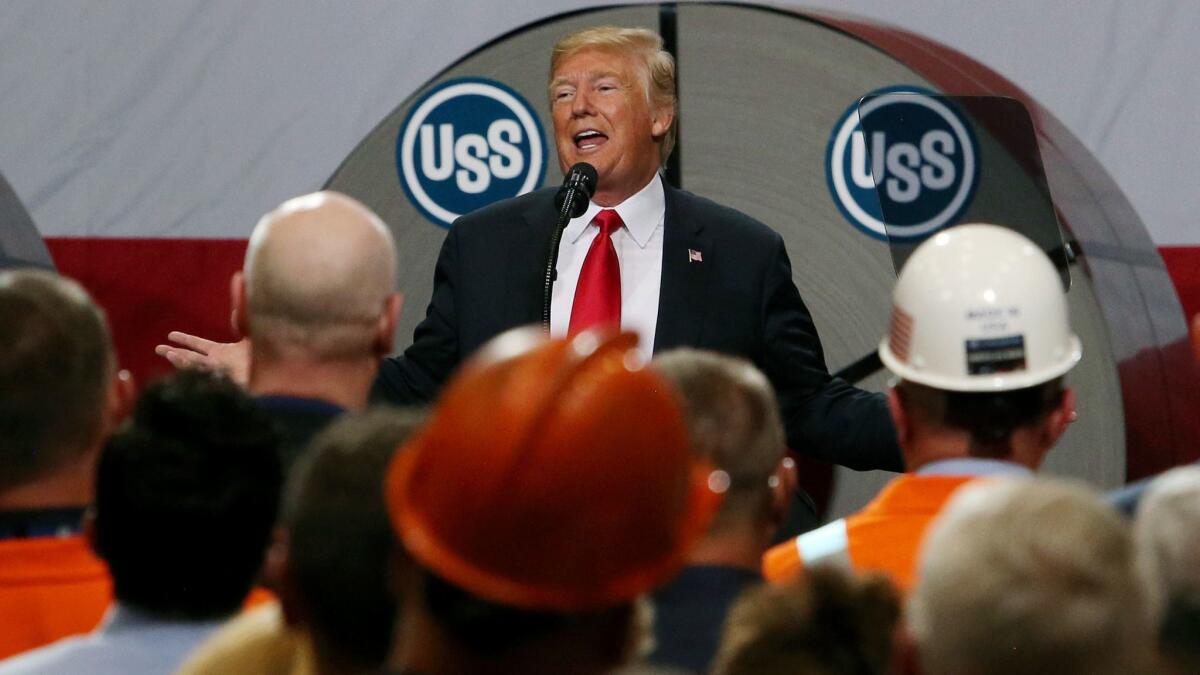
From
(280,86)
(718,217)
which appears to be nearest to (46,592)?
(718,217)

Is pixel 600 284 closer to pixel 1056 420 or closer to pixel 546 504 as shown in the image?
pixel 1056 420

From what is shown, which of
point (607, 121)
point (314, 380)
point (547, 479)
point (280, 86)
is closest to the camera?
point (547, 479)

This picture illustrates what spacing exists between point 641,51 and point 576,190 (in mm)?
342

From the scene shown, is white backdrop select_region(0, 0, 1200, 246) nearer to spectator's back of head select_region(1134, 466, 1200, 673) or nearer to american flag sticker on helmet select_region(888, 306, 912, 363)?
american flag sticker on helmet select_region(888, 306, 912, 363)

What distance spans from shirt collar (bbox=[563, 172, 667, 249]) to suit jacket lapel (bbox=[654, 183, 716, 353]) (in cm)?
2

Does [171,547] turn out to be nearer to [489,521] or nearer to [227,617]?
[227,617]

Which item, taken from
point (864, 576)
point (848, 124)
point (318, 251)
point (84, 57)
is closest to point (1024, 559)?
point (864, 576)

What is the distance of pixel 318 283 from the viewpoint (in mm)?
1865

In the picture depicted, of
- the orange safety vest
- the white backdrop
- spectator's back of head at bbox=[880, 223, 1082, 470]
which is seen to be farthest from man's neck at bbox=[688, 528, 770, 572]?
the white backdrop

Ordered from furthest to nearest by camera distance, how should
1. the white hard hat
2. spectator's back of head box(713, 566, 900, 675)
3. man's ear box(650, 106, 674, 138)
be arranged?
man's ear box(650, 106, 674, 138) → the white hard hat → spectator's back of head box(713, 566, 900, 675)

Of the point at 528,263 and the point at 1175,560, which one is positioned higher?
the point at 1175,560

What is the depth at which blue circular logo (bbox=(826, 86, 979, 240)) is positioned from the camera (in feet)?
8.77

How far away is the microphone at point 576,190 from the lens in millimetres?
Result: 2547

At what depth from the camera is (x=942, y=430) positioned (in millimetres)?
1828
